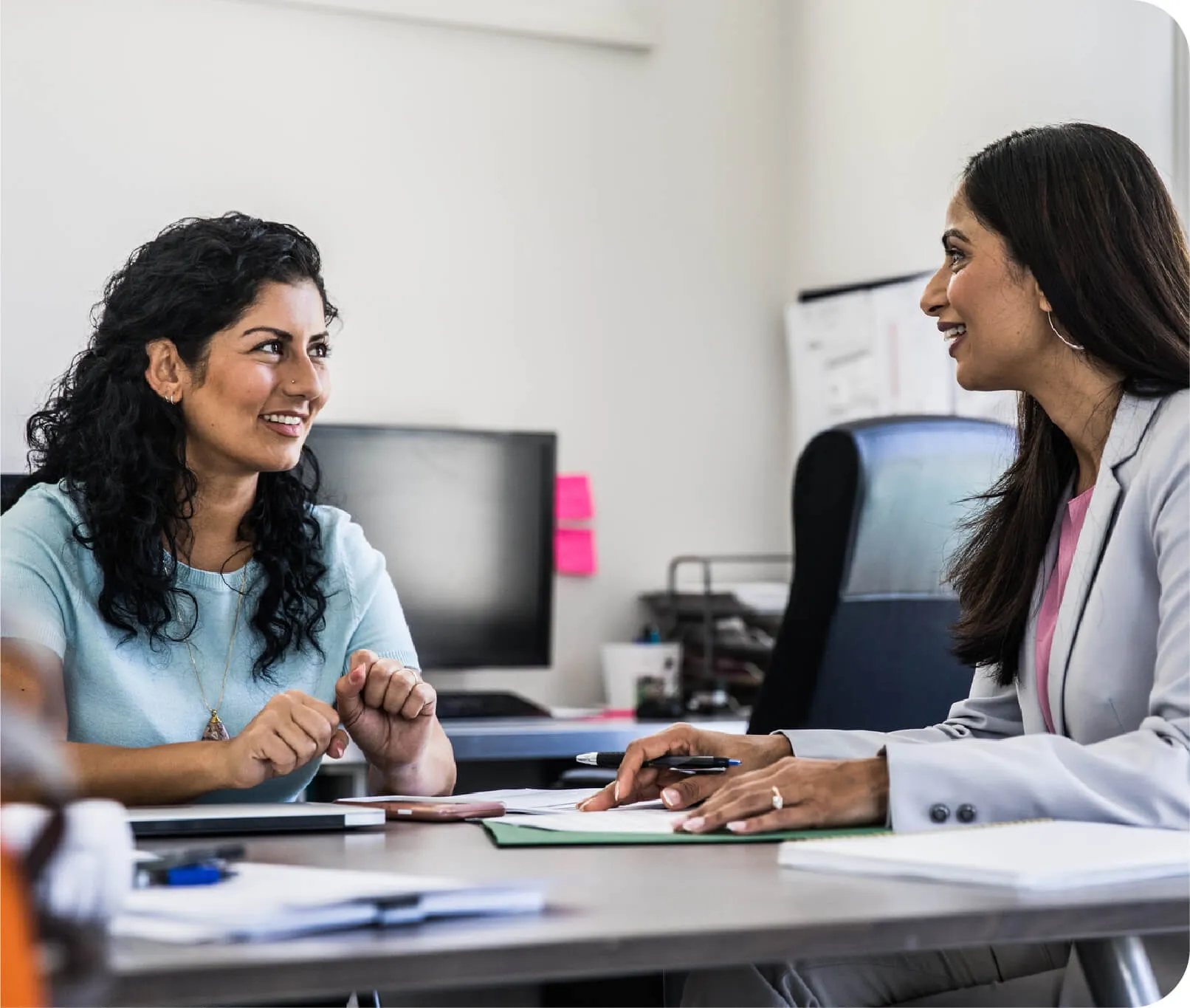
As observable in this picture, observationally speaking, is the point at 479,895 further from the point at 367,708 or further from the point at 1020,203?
the point at 1020,203

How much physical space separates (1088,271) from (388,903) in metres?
0.91

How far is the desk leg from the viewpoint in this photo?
0.71 m

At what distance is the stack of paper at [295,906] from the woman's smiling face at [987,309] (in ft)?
2.72

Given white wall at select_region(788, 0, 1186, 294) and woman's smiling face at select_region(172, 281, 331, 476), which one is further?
white wall at select_region(788, 0, 1186, 294)

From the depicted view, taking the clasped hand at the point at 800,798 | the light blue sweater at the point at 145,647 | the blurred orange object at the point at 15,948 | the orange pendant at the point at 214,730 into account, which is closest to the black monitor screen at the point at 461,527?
the light blue sweater at the point at 145,647

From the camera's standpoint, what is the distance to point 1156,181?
1223 mm

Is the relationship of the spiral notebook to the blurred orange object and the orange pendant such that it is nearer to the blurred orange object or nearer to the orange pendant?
the blurred orange object

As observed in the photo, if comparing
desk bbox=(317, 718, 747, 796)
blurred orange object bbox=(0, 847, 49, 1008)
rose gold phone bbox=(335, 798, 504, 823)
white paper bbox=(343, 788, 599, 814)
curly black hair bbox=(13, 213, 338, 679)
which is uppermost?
curly black hair bbox=(13, 213, 338, 679)

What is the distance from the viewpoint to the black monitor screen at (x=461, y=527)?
2.78 metres

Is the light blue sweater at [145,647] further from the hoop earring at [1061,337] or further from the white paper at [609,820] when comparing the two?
the hoop earring at [1061,337]

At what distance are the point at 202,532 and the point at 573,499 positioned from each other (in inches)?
61.2

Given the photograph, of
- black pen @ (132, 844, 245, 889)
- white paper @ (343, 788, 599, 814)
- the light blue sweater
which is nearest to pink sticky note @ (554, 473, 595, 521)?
the light blue sweater

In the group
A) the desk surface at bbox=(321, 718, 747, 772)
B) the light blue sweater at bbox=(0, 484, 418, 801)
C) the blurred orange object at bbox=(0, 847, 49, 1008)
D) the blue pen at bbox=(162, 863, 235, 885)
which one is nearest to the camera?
the blurred orange object at bbox=(0, 847, 49, 1008)

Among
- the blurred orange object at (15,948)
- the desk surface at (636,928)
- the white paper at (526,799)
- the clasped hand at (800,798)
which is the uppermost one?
the blurred orange object at (15,948)
